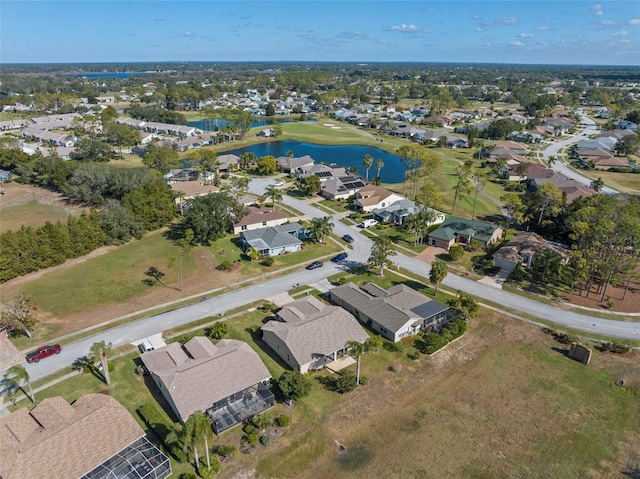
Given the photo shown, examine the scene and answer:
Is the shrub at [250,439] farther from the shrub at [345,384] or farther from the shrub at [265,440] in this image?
the shrub at [345,384]

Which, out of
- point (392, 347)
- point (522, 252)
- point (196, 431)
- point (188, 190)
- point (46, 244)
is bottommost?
point (392, 347)

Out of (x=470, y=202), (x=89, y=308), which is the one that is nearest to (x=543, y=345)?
(x=470, y=202)

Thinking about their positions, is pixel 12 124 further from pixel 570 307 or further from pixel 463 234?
pixel 570 307

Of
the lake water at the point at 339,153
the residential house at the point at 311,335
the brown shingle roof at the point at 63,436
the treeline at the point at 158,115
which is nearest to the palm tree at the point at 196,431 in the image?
the brown shingle roof at the point at 63,436

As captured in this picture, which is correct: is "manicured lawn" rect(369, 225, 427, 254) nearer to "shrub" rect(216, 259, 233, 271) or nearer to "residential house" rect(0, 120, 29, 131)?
"shrub" rect(216, 259, 233, 271)

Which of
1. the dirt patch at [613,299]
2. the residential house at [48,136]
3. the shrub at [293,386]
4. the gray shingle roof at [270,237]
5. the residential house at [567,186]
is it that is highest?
the residential house at [48,136]

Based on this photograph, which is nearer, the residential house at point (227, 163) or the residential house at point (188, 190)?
the residential house at point (188, 190)

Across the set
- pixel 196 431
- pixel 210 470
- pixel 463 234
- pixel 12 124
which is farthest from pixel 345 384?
pixel 12 124
